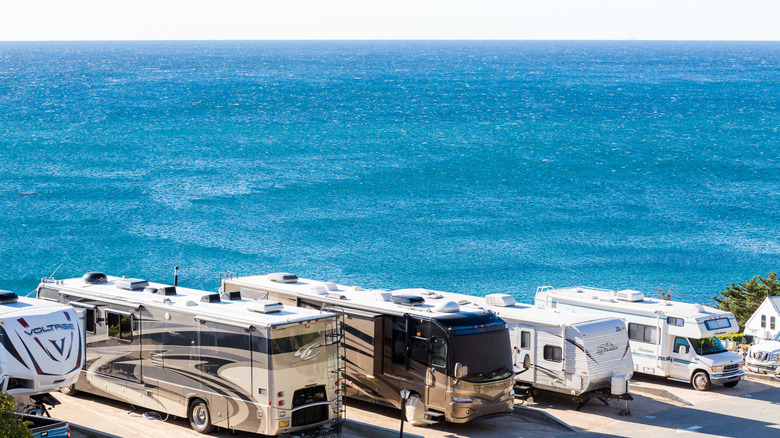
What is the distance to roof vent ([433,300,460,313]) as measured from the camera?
747 inches

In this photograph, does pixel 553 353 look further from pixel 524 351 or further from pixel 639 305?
pixel 639 305

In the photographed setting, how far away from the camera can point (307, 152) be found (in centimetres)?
10881

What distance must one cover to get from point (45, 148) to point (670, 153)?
7655cm

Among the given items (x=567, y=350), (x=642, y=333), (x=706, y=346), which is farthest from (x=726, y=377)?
(x=567, y=350)

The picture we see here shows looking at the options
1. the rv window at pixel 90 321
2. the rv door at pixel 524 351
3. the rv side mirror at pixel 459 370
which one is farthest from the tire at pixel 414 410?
the rv window at pixel 90 321

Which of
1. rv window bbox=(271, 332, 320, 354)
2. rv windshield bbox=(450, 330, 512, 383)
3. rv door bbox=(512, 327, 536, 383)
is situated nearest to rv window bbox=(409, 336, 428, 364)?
rv windshield bbox=(450, 330, 512, 383)

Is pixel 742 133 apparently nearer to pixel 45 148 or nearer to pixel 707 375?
pixel 45 148

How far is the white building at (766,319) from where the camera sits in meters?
33.4

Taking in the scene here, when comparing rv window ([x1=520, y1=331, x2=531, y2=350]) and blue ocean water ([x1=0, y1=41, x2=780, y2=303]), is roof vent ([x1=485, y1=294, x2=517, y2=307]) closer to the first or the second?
rv window ([x1=520, y1=331, x2=531, y2=350])

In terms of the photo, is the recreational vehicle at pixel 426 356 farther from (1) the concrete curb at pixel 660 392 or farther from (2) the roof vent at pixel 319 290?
(1) the concrete curb at pixel 660 392

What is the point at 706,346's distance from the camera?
23688 millimetres

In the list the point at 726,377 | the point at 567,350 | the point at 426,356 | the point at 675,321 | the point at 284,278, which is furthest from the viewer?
the point at 675,321

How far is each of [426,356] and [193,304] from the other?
4.91 meters

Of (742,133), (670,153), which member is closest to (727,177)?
(670,153)
